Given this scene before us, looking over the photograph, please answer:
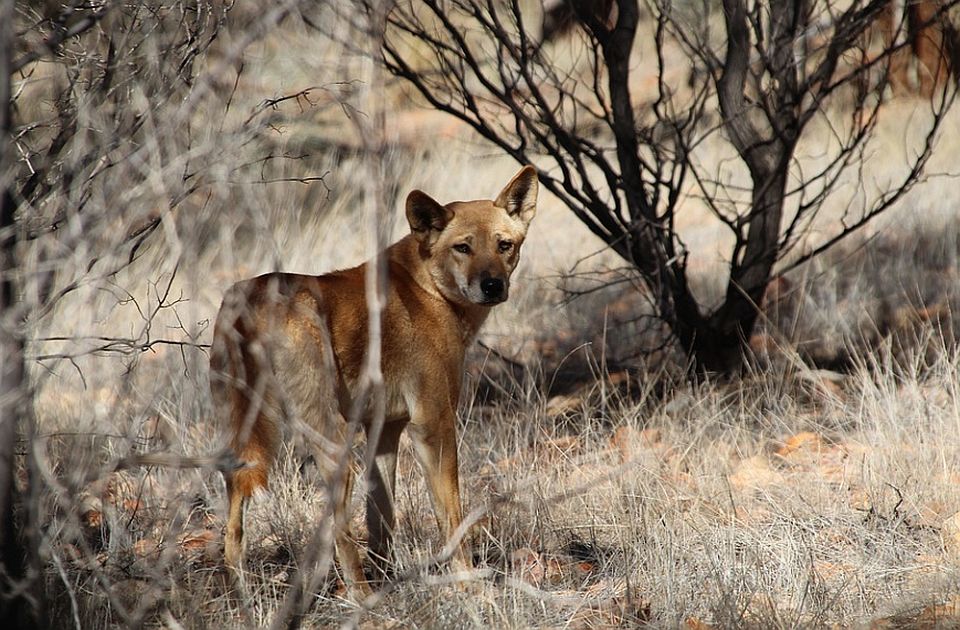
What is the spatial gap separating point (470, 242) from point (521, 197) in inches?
16.4

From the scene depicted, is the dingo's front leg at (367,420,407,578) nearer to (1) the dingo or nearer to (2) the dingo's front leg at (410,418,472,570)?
(1) the dingo

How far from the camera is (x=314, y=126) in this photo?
12219mm

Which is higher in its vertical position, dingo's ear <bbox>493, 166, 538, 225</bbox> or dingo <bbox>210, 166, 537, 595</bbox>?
dingo's ear <bbox>493, 166, 538, 225</bbox>

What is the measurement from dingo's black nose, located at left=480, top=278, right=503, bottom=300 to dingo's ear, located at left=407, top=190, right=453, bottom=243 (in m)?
0.33

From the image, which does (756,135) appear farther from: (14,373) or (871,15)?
(14,373)

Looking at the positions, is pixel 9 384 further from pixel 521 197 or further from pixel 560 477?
pixel 521 197

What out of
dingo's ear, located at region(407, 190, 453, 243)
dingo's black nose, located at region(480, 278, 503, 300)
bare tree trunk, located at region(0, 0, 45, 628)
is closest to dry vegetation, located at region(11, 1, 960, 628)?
bare tree trunk, located at region(0, 0, 45, 628)

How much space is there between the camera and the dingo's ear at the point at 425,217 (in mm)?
4230

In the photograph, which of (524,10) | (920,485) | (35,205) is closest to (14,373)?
(35,205)

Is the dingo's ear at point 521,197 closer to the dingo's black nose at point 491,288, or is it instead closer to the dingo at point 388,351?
the dingo at point 388,351

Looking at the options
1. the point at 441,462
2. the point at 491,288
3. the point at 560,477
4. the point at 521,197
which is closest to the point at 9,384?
the point at 441,462

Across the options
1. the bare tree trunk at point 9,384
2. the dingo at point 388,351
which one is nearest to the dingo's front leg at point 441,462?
the dingo at point 388,351

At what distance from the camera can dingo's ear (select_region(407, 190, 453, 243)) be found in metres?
4.23

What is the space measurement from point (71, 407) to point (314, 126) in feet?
23.7
